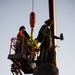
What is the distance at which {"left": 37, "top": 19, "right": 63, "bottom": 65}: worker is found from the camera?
863 centimetres

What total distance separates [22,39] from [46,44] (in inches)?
117

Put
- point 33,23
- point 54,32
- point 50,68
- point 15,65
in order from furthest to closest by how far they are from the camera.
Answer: point 33,23 → point 15,65 → point 54,32 → point 50,68

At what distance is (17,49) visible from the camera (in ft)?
38.1

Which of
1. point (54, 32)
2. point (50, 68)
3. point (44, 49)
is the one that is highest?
point (54, 32)

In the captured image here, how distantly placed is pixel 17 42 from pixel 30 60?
151cm

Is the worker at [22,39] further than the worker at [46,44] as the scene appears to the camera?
Yes

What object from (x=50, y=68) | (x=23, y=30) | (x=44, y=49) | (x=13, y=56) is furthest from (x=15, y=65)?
(x=50, y=68)

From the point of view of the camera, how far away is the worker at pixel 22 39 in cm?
1141

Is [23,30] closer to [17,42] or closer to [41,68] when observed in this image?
[17,42]

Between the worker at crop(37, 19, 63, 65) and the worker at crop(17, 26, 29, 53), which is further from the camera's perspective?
the worker at crop(17, 26, 29, 53)

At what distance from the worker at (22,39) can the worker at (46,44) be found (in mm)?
2280

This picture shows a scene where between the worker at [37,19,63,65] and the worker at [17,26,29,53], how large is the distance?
89.7 inches

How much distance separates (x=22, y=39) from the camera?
1175 cm

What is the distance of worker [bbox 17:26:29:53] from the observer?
11414 millimetres
